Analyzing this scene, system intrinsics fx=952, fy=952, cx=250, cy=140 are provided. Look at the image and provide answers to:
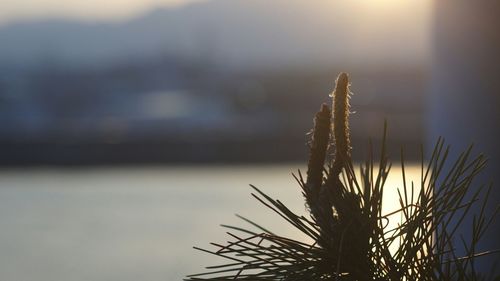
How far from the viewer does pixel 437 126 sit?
96 cm

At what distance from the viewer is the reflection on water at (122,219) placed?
250cm

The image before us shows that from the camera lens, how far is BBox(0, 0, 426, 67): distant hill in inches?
551

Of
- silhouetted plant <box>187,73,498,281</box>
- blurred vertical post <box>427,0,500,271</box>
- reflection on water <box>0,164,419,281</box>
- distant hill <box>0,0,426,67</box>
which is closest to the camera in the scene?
silhouetted plant <box>187,73,498,281</box>

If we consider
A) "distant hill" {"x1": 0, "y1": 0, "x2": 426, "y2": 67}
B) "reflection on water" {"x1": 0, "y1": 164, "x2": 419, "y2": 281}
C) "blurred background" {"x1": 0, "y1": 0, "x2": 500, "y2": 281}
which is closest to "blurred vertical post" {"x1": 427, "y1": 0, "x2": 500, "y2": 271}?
"blurred background" {"x1": 0, "y1": 0, "x2": 500, "y2": 281}

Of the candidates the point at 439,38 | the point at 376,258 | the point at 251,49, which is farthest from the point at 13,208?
the point at 251,49

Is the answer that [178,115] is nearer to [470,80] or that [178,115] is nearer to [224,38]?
[224,38]

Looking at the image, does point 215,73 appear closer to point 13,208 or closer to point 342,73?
point 13,208

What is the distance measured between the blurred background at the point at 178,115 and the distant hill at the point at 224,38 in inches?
2.0

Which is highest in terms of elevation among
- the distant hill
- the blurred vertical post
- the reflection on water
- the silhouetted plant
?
the distant hill

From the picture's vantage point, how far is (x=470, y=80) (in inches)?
35.9

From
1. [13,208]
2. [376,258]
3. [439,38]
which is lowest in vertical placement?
[13,208]

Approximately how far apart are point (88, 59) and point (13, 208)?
17.3 metres

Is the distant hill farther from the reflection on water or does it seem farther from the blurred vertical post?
the blurred vertical post

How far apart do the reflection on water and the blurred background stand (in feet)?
0.04
